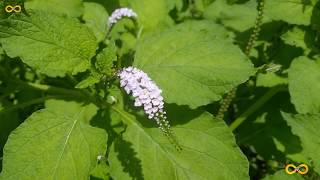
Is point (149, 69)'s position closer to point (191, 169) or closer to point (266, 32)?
point (191, 169)

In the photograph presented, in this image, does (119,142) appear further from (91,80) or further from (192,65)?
(192,65)

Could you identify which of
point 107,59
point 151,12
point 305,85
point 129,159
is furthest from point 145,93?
point 151,12

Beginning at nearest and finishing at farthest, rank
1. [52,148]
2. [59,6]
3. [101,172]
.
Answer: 1. [52,148]
2. [101,172]
3. [59,6]

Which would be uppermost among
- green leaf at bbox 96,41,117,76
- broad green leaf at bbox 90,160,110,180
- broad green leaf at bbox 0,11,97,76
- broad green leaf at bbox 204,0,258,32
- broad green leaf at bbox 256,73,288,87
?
broad green leaf at bbox 204,0,258,32

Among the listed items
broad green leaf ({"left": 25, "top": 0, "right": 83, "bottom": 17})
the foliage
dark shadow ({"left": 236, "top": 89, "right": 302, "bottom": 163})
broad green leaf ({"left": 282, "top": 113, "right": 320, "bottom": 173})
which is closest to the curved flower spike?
A: the foliage

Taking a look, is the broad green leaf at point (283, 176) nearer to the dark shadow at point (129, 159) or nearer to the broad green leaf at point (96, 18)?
the dark shadow at point (129, 159)

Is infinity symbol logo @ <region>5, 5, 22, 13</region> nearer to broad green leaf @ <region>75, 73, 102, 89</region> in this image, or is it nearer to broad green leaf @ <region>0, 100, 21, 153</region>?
broad green leaf @ <region>75, 73, 102, 89</region>
